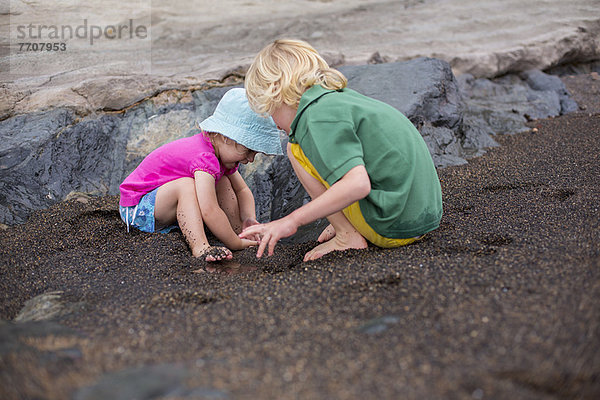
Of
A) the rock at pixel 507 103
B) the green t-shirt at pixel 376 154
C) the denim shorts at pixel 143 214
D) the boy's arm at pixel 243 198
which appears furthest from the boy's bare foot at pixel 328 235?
the rock at pixel 507 103

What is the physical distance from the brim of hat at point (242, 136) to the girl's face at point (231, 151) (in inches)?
2.8

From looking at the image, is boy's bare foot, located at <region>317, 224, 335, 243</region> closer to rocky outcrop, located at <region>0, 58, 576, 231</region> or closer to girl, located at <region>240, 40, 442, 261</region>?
girl, located at <region>240, 40, 442, 261</region>

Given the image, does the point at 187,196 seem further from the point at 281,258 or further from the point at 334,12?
the point at 334,12

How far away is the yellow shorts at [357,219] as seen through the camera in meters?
2.42

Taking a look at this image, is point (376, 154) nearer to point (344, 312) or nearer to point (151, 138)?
point (344, 312)

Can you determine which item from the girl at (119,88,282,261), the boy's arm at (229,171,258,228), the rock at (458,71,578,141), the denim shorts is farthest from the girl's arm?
the rock at (458,71,578,141)

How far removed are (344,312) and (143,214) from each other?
1748 mm

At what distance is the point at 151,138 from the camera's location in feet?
13.5

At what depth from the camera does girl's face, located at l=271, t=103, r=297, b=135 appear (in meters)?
2.38

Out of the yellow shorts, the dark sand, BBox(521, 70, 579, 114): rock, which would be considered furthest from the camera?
BBox(521, 70, 579, 114): rock

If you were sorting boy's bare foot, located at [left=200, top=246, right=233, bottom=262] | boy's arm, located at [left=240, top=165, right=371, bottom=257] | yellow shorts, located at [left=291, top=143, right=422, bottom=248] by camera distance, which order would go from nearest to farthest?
boy's arm, located at [left=240, top=165, right=371, bottom=257] → yellow shorts, located at [left=291, top=143, right=422, bottom=248] → boy's bare foot, located at [left=200, top=246, right=233, bottom=262]

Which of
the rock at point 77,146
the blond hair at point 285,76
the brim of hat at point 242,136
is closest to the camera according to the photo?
the blond hair at point 285,76

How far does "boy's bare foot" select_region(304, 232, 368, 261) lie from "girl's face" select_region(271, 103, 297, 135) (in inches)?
23.2

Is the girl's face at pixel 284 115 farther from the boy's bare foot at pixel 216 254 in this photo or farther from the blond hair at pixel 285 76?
the boy's bare foot at pixel 216 254
